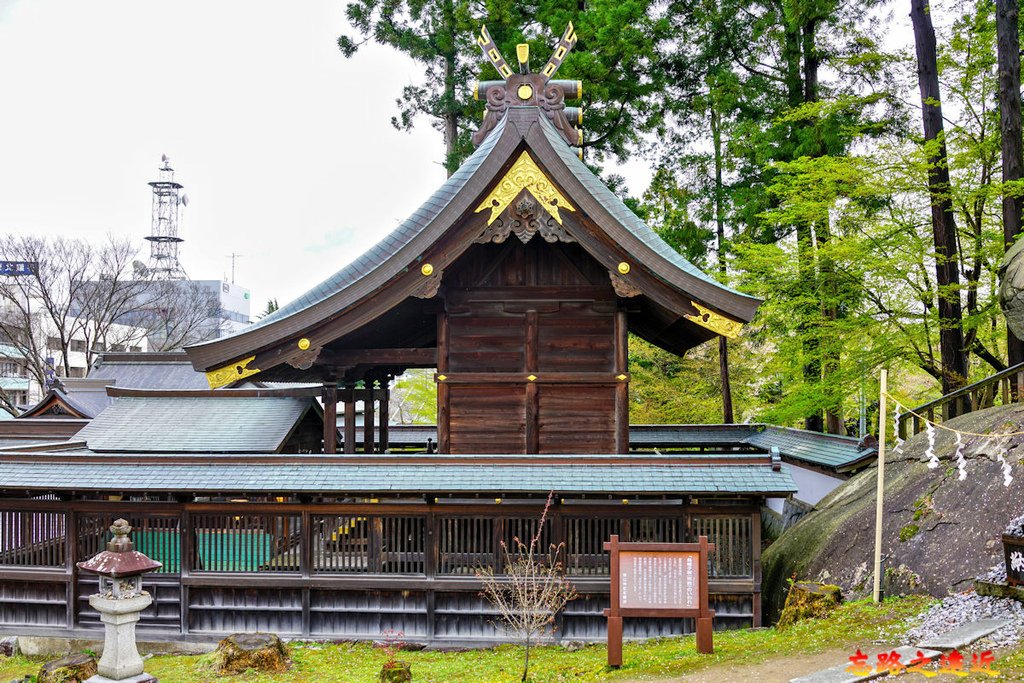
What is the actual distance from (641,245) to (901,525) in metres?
5.15

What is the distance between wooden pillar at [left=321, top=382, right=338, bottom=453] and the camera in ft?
38.2

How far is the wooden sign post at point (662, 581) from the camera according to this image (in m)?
8.51

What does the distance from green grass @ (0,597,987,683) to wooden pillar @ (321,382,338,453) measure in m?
2.83

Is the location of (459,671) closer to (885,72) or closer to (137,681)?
(137,681)

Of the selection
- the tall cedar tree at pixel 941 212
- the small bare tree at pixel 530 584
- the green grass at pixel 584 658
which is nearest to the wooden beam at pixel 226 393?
the green grass at pixel 584 658

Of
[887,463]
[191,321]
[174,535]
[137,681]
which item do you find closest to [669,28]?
[887,463]

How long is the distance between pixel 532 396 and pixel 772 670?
16.7 feet

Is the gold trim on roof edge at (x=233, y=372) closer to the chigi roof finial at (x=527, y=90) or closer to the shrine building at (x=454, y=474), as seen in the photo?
the shrine building at (x=454, y=474)

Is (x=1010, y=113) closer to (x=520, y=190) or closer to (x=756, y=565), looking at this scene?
(x=520, y=190)

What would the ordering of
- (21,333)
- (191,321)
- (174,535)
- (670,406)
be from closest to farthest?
1. (174,535)
2. (670,406)
3. (21,333)
4. (191,321)

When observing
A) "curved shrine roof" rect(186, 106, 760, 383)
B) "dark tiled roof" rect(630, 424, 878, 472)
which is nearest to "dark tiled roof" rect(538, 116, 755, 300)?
"curved shrine roof" rect(186, 106, 760, 383)

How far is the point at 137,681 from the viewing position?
8.23m

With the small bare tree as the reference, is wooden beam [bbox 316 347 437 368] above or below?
above

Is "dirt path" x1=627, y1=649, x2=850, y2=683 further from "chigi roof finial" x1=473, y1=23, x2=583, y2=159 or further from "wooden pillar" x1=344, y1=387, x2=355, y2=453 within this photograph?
"chigi roof finial" x1=473, y1=23, x2=583, y2=159
